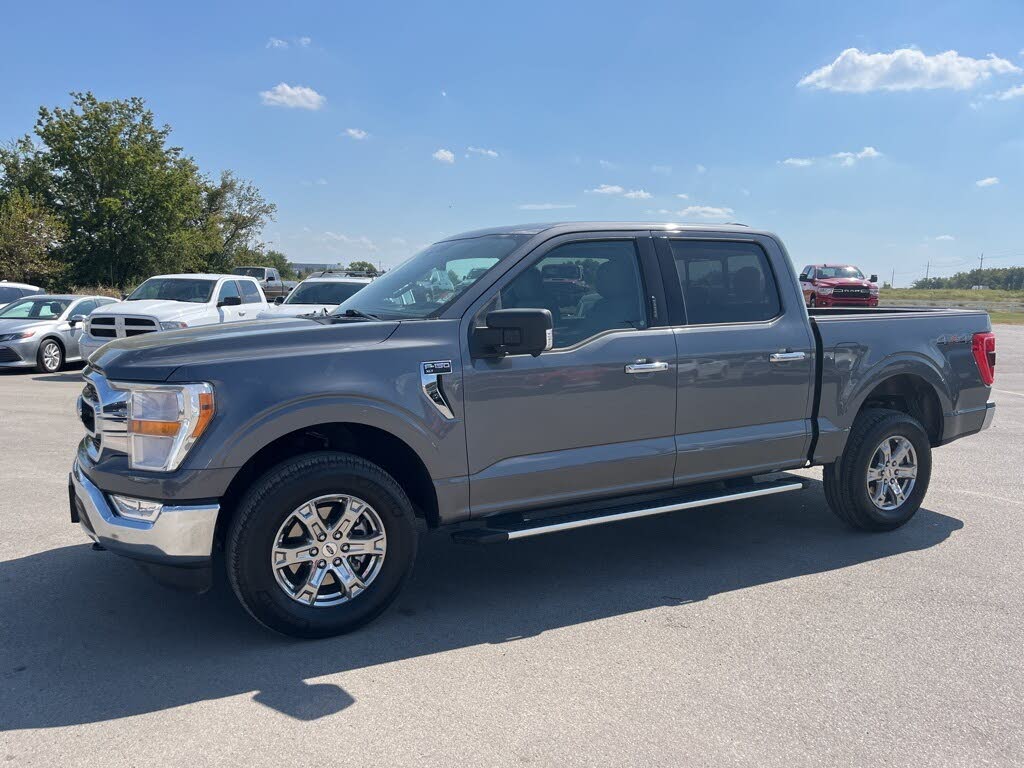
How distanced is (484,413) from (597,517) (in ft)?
2.83

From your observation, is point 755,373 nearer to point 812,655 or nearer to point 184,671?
point 812,655

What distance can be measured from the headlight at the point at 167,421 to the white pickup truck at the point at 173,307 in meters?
9.11

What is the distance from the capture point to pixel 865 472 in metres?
5.40

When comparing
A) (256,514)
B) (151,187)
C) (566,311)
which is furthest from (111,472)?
(151,187)

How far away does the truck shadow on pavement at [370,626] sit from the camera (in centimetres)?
342

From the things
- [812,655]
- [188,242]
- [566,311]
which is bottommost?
[812,655]

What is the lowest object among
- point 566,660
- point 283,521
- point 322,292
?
point 566,660

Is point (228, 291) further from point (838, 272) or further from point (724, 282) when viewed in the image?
point (838, 272)

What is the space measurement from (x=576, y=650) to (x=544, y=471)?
0.93 meters

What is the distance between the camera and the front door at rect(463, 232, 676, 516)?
13.6ft

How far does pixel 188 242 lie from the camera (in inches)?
1844

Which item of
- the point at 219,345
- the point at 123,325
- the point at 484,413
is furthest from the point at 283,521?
the point at 123,325

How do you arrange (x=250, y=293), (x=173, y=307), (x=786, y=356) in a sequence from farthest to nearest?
(x=250, y=293) < (x=173, y=307) < (x=786, y=356)

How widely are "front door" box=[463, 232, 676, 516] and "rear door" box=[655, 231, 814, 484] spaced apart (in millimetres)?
151
